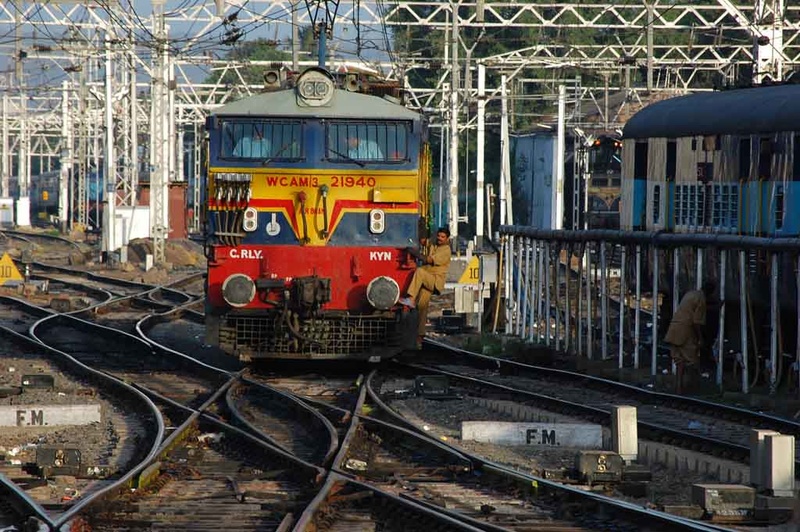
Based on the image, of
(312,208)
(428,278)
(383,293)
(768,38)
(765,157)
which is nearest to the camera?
(383,293)

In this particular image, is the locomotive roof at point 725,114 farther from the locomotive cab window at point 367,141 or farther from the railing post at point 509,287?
the locomotive cab window at point 367,141

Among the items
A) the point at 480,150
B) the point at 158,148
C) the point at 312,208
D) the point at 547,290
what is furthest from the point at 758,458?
the point at 158,148

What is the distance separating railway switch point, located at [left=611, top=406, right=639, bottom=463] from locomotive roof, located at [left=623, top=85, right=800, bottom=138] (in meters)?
7.51

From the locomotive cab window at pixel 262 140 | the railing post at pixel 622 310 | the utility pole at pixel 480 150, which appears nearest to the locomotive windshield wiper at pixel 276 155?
the locomotive cab window at pixel 262 140

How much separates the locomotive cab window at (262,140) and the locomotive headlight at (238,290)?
4.82 feet

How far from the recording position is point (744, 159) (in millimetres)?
19781

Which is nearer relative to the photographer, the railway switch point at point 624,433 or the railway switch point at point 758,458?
the railway switch point at point 758,458

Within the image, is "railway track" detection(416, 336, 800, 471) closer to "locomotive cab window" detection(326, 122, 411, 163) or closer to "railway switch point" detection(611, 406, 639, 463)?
"railway switch point" detection(611, 406, 639, 463)

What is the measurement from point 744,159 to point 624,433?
8849mm

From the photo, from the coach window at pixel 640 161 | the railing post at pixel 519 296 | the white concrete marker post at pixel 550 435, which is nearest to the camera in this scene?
the white concrete marker post at pixel 550 435

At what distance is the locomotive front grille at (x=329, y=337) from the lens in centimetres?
1747

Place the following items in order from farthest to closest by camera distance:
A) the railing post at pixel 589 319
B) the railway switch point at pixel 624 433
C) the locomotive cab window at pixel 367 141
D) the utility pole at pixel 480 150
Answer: the utility pole at pixel 480 150 < the railing post at pixel 589 319 < the locomotive cab window at pixel 367 141 < the railway switch point at pixel 624 433

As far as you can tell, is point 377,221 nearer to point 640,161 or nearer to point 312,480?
point 312,480

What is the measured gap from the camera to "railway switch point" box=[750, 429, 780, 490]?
10.1 meters
